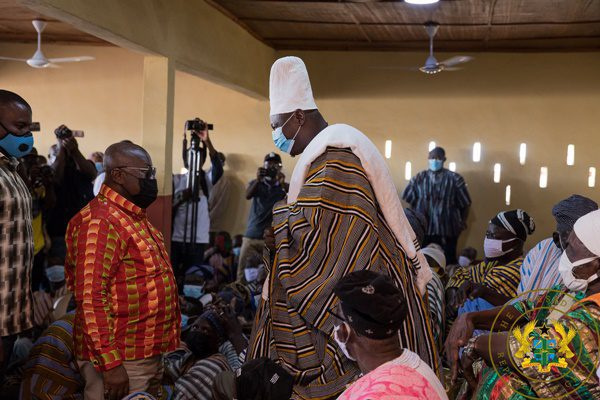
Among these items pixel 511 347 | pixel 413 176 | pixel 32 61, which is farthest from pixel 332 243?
pixel 413 176

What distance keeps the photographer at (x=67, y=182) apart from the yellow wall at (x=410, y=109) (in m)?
3.41

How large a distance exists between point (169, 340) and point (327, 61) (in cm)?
821

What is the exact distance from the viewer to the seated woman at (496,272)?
13.2 ft

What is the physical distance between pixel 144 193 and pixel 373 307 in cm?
148

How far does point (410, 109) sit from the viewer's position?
10820 millimetres

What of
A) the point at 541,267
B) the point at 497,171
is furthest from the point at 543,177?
the point at 541,267

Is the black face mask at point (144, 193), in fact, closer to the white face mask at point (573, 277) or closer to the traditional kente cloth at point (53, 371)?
the traditional kente cloth at point (53, 371)

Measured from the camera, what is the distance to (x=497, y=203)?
10.7m

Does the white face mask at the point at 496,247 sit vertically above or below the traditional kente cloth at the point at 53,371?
above

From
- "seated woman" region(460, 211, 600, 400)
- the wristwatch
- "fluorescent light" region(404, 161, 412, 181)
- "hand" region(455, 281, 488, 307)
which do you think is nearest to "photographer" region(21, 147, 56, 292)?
"hand" region(455, 281, 488, 307)

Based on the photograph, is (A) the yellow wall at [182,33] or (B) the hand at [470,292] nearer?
(B) the hand at [470,292]

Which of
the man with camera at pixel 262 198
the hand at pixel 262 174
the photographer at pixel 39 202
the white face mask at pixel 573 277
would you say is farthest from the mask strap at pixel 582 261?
the hand at pixel 262 174

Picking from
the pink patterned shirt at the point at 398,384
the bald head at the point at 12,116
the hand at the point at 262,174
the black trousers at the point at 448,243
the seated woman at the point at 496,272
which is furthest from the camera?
the black trousers at the point at 448,243

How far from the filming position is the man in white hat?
2480mm
